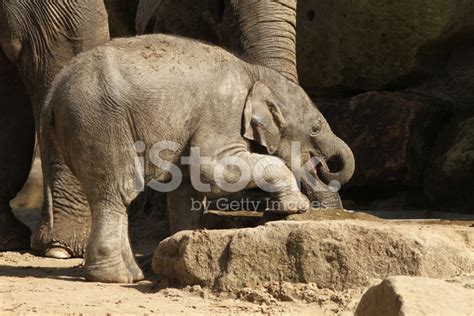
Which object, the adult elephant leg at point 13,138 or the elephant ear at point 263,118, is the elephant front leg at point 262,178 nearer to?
the elephant ear at point 263,118

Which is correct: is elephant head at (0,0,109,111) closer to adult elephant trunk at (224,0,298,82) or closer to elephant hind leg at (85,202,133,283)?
adult elephant trunk at (224,0,298,82)

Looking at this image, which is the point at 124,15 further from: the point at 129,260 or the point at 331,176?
the point at 129,260

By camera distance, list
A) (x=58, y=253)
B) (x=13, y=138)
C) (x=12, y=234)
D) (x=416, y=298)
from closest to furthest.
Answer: (x=416, y=298)
(x=58, y=253)
(x=12, y=234)
(x=13, y=138)

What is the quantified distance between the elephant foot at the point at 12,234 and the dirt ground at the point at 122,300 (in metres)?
1.48

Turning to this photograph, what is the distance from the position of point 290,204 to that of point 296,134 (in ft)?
1.87

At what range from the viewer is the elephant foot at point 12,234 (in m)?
7.82

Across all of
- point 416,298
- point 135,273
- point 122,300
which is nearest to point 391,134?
point 135,273

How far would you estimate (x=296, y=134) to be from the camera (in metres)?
6.79

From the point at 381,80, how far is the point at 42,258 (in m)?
2.90

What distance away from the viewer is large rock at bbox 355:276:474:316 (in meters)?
4.31

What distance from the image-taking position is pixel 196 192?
258 inches

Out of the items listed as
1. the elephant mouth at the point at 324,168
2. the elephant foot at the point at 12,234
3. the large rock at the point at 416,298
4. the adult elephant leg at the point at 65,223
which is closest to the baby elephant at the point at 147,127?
the elephant mouth at the point at 324,168

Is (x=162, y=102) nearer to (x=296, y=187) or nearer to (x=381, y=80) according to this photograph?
(x=296, y=187)

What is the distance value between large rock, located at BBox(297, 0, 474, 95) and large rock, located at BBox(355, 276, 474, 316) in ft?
13.9
